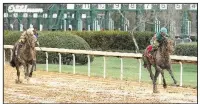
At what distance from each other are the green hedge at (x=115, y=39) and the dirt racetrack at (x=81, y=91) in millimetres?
681

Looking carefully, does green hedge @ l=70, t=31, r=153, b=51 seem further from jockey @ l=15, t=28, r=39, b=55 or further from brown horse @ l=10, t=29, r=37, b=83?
brown horse @ l=10, t=29, r=37, b=83

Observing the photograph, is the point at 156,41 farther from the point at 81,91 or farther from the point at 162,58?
the point at 81,91

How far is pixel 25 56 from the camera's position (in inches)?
519

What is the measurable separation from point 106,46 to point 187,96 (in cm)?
162

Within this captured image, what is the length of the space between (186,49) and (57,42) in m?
2.59

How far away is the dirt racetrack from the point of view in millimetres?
11492

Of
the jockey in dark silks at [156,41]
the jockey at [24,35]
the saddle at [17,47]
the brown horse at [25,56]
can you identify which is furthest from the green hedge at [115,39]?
the saddle at [17,47]

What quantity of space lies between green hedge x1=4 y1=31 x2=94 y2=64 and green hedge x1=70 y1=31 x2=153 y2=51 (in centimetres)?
29

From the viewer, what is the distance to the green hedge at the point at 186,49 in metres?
11.9

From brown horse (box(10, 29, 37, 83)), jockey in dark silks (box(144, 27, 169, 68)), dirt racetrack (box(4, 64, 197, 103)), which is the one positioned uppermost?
jockey in dark silks (box(144, 27, 169, 68))

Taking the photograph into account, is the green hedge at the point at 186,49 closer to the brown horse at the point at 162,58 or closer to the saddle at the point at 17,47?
the brown horse at the point at 162,58

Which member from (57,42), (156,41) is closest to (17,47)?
(57,42)

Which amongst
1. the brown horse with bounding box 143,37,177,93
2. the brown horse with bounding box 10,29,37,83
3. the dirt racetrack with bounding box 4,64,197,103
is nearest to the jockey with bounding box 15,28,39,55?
the brown horse with bounding box 10,29,37,83

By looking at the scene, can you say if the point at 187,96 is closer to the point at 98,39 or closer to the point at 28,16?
the point at 98,39
